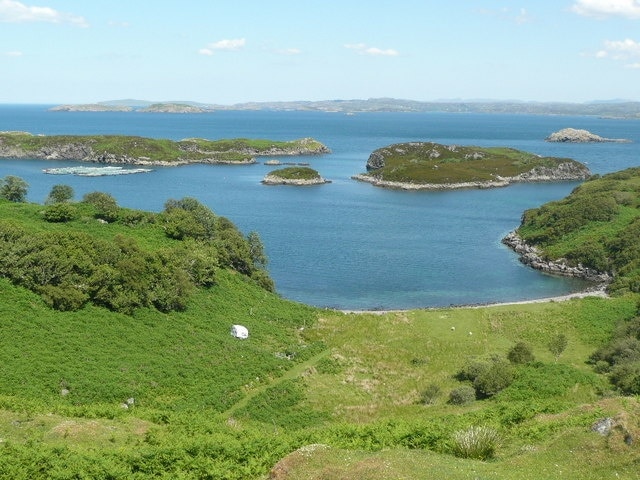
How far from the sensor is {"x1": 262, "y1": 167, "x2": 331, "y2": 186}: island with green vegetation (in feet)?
550

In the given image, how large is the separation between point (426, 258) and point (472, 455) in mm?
69686

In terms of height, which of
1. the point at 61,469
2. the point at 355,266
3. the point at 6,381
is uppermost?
the point at 61,469

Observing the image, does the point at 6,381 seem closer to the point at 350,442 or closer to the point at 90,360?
the point at 90,360

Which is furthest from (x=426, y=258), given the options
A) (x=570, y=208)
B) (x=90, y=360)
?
(x=90, y=360)

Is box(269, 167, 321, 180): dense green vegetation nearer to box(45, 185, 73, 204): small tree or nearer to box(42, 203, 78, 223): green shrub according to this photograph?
box(45, 185, 73, 204): small tree

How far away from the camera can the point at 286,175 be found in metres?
172

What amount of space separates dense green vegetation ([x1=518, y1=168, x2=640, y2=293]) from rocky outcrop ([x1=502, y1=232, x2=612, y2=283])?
84 centimetres

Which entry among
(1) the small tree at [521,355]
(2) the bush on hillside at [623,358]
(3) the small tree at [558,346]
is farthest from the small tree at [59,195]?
(2) the bush on hillside at [623,358]

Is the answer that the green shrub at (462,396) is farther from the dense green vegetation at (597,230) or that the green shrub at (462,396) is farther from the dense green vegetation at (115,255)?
the dense green vegetation at (597,230)

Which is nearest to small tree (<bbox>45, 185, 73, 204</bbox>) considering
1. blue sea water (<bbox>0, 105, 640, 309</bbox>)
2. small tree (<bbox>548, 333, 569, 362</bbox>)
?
blue sea water (<bbox>0, 105, 640, 309</bbox>)

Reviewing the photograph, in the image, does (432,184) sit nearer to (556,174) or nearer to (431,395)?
(556,174)

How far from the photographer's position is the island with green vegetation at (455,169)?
168750 mm

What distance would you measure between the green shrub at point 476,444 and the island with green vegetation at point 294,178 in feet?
481

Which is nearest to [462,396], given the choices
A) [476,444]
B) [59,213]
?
[476,444]
